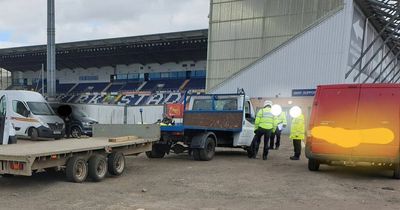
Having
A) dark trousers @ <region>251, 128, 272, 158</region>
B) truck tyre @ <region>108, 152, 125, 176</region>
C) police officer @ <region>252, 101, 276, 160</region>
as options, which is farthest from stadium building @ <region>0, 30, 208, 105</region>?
truck tyre @ <region>108, 152, 125, 176</region>

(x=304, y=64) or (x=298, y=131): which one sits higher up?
(x=304, y=64)

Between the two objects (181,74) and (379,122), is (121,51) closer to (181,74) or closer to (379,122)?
(181,74)

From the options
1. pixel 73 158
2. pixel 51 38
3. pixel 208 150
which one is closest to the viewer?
pixel 73 158

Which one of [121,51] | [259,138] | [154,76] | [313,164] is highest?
[121,51]

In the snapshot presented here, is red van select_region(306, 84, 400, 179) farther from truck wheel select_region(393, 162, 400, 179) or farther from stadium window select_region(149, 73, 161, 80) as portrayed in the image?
stadium window select_region(149, 73, 161, 80)

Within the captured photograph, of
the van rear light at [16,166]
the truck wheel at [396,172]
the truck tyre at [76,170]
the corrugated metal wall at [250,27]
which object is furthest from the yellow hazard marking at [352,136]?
the corrugated metal wall at [250,27]

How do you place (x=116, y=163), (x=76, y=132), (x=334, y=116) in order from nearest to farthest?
(x=116, y=163) < (x=334, y=116) < (x=76, y=132)

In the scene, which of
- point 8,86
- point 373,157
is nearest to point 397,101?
point 373,157

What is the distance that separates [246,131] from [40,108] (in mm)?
11408

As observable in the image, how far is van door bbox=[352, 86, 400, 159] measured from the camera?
399 inches

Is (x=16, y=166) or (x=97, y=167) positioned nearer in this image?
(x=16, y=166)

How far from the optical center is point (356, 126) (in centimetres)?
1038

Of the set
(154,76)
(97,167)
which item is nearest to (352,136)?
(97,167)

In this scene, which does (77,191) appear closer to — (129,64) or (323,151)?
(323,151)
